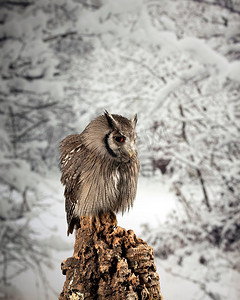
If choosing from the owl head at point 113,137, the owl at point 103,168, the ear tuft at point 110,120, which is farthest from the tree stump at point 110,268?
the ear tuft at point 110,120

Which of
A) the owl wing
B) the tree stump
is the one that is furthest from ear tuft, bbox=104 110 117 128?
the tree stump

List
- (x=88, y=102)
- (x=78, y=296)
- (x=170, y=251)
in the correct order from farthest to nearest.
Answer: (x=88, y=102)
(x=170, y=251)
(x=78, y=296)

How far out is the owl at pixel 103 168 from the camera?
1.51m

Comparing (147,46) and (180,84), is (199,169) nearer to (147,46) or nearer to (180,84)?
(180,84)

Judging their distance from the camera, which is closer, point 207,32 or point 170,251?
point 170,251

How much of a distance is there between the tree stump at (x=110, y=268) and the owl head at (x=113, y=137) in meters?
0.33

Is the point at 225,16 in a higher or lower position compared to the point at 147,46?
higher

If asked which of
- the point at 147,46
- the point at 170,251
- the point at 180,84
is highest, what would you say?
the point at 147,46

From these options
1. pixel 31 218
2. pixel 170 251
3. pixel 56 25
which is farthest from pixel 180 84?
pixel 31 218

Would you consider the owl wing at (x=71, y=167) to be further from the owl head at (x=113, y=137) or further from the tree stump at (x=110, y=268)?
the tree stump at (x=110, y=268)

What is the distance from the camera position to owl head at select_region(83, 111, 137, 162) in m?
1.49

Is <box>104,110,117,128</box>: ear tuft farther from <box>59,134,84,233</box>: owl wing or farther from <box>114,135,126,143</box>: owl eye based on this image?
<box>59,134,84,233</box>: owl wing

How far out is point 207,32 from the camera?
115 inches

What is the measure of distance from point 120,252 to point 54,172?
1.57m
